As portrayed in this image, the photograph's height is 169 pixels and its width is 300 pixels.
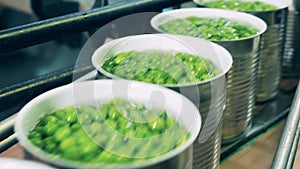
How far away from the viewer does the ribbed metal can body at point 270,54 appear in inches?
48.5

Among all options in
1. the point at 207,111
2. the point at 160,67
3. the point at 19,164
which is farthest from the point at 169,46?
the point at 19,164

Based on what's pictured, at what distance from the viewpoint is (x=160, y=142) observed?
27.6 inches

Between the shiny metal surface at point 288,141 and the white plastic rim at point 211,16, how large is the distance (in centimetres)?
25

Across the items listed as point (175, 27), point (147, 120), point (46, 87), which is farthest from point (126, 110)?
point (175, 27)

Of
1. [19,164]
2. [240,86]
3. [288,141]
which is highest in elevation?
[19,164]

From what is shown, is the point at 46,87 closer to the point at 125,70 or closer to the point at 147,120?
the point at 125,70

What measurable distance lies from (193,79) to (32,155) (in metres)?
0.41

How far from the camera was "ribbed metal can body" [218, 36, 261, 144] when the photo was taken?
102 centimetres

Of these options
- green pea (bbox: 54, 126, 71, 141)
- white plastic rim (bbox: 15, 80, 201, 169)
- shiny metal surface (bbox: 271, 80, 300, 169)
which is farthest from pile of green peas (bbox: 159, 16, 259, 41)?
green pea (bbox: 54, 126, 71, 141)

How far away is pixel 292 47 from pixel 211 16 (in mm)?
361

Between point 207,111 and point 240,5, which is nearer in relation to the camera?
point 207,111

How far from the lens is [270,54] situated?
1.26 m

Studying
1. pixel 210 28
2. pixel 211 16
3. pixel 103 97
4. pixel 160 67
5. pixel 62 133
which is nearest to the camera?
pixel 62 133

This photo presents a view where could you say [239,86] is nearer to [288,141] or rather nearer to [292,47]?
[288,141]
